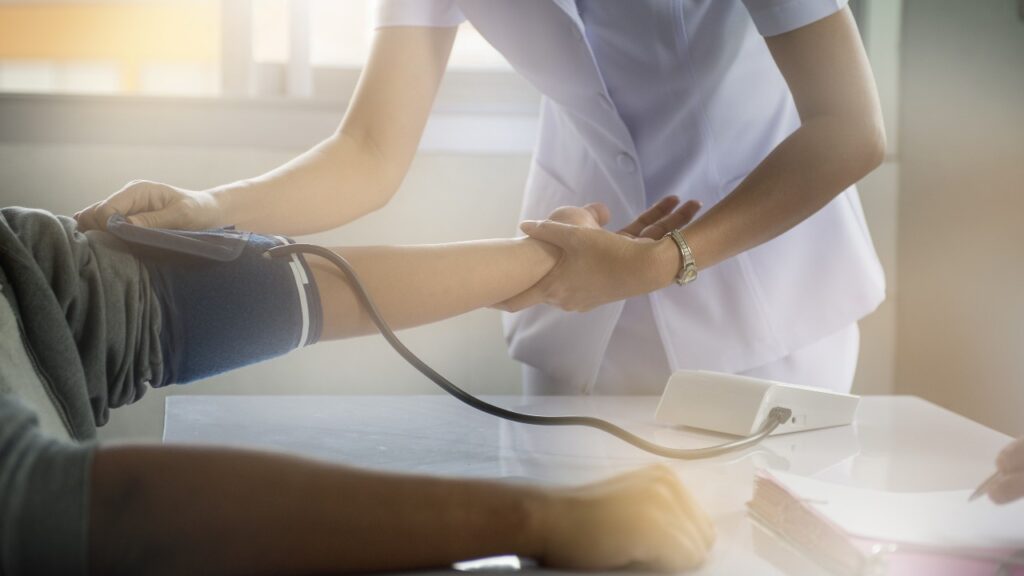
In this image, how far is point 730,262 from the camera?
124 centimetres

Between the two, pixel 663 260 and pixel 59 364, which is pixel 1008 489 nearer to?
pixel 663 260

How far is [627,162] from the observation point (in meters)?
1.22

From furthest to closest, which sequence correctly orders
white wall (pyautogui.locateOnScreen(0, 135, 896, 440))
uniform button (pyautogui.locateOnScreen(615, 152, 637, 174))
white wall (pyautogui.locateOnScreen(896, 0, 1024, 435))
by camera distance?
white wall (pyautogui.locateOnScreen(0, 135, 896, 440))
white wall (pyautogui.locateOnScreen(896, 0, 1024, 435))
uniform button (pyautogui.locateOnScreen(615, 152, 637, 174))

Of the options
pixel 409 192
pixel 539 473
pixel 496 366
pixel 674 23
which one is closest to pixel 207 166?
pixel 409 192

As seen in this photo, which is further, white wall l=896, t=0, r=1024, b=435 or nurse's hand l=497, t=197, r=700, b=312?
white wall l=896, t=0, r=1024, b=435

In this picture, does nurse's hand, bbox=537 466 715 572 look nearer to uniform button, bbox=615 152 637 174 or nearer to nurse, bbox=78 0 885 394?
nurse, bbox=78 0 885 394

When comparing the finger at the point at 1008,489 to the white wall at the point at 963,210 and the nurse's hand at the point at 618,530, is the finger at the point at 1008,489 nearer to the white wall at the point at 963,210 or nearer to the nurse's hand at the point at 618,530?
the nurse's hand at the point at 618,530

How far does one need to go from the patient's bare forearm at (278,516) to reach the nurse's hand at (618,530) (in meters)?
0.02

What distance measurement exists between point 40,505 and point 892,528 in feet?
1.61

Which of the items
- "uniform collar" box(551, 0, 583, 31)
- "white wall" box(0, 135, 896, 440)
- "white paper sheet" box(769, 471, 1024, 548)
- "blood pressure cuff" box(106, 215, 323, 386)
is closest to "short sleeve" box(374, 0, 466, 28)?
"uniform collar" box(551, 0, 583, 31)

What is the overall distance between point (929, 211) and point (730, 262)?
78 centimetres

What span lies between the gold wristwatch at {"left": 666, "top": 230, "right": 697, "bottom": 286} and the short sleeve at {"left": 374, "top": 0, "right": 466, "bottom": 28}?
44 cm

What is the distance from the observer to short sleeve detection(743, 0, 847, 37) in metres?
0.97

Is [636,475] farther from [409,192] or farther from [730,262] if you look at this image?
[409,192]
